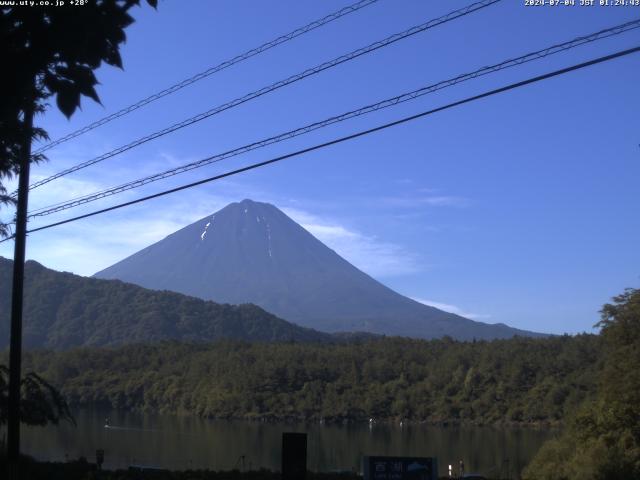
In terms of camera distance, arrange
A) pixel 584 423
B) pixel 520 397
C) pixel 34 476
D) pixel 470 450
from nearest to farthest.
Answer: pixel 34 476 → pixel 584 423 → pixel 470 450 → pixel 520 397

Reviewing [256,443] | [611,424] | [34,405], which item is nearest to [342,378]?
[256,443]

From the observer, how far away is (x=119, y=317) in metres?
150

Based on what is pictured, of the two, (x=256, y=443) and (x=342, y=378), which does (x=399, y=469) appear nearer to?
(x=256, y=443)

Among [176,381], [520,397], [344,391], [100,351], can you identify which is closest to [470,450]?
[520,397]

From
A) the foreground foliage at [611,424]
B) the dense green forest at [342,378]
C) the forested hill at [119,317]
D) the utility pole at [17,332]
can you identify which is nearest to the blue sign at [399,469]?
the utility pole at [17,332]

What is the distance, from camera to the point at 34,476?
45.7 feet

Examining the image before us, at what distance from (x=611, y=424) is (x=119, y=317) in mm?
134632

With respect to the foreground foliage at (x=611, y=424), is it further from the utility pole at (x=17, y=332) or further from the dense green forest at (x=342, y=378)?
the dense green forest at (x=342, y=378)

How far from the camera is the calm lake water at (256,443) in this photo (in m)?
40.9

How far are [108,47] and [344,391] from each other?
80.8 metres

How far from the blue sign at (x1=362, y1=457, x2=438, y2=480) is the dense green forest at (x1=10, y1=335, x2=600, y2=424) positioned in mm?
57427

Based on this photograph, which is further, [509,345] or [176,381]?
[176,381]

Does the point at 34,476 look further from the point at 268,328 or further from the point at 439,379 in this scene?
the point at 268,328

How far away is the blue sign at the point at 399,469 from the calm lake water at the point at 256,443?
880 inches
